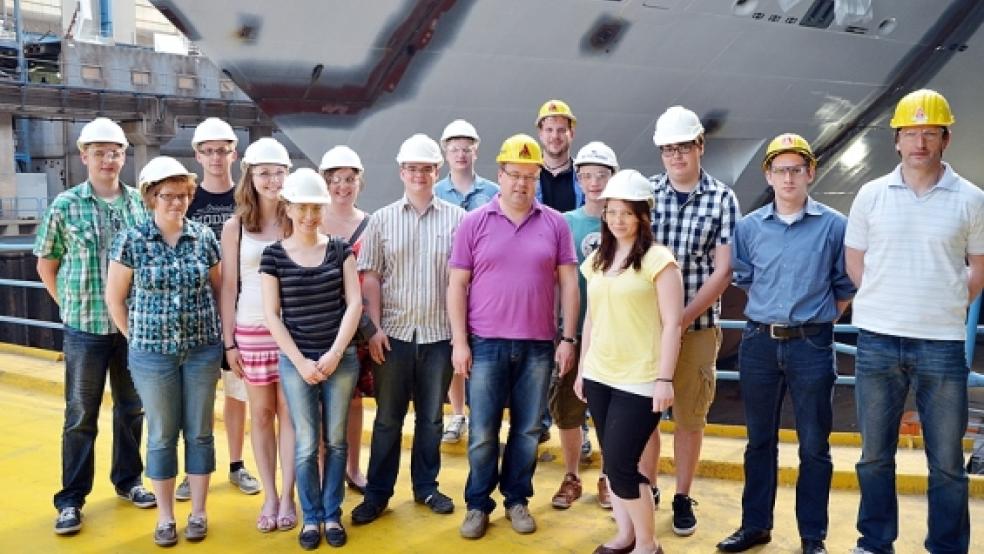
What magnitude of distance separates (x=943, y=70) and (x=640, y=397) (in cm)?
927

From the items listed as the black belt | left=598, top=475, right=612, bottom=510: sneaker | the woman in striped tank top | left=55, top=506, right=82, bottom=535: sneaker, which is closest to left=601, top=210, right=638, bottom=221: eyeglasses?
the black belt

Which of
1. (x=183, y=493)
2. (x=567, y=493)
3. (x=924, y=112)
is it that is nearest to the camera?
(x=924, y=112)

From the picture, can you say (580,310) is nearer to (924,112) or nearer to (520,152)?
(520,152)

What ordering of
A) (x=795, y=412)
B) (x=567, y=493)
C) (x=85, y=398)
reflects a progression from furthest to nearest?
(x=567, y=493) < (x=85, y=398) < (x=795, y=412)

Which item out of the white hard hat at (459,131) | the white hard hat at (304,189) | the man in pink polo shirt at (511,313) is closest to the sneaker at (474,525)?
the man in pink polo shirt at (511,313)

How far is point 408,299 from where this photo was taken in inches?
147

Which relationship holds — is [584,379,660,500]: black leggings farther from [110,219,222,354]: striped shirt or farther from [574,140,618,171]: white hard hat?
[110,219,222,354]: striped shirt

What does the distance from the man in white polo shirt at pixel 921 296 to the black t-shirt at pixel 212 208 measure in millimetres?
2670

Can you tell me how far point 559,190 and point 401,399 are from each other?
54.0 inches

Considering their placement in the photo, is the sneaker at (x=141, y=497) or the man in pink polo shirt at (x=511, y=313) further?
the sneaker at (x=141, y=497)

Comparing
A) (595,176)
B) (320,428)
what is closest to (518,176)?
(595,176)

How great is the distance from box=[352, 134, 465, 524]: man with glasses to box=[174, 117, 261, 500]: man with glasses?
0.70 m

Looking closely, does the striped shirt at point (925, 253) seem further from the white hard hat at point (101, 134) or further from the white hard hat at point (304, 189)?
the white hard hat at point (101, 134)

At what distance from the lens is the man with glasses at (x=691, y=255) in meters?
3.50
